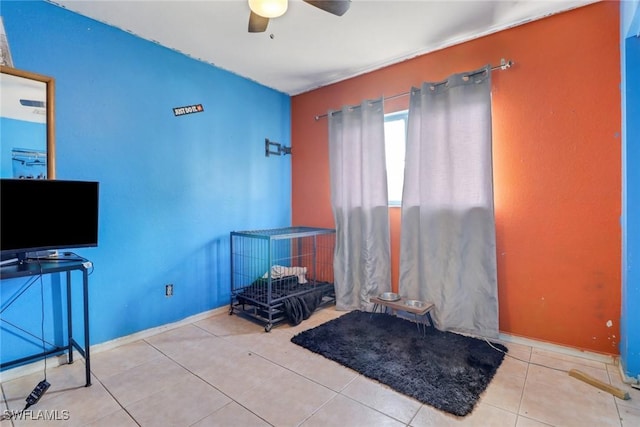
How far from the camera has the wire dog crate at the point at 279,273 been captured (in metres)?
2.72

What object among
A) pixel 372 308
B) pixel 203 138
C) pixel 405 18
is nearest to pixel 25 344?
pixel 203 138

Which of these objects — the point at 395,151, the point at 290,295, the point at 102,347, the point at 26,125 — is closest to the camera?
the point at 26,125

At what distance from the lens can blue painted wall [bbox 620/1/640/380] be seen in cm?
172

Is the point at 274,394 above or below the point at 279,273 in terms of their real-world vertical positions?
below

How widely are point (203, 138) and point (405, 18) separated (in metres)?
1.96

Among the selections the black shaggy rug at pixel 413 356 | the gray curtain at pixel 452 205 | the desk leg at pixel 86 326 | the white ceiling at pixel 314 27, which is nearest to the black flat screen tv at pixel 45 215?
the desk leg at pixel 86 326

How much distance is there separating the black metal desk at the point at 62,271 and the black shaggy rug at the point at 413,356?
4.41 ft

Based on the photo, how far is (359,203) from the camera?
3068 millimetres

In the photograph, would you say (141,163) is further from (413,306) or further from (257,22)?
(413,306)

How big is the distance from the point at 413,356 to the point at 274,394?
0.98m

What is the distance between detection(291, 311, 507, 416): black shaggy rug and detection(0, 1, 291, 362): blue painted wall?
4.12ft

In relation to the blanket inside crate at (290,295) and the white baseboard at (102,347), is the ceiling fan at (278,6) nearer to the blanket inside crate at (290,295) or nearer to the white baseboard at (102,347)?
the blanket inside crate at (290,295)

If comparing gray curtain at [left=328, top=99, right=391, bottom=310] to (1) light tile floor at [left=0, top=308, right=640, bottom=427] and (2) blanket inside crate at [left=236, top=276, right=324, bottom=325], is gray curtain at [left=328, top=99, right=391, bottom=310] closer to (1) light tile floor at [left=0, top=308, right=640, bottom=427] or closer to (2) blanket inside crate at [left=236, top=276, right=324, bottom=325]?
(2) blanket inside crate at [left=236, top=276, right=324, bottom=325]

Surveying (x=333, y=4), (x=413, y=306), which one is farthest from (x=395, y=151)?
(x=333, y=4)
